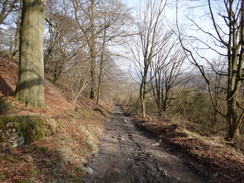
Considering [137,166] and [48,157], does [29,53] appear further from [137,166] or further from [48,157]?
[137,166]

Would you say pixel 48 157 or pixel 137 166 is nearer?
pixel 48 157

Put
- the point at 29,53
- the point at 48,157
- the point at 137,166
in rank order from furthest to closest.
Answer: the point at 29,53 → the point at 137,166 → the point at 48,157

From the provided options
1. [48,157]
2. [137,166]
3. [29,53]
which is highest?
[29,53]

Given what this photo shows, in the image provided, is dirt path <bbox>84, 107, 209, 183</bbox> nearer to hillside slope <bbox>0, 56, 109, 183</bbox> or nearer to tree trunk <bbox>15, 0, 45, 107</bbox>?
hillside slope <bbox>0, 56, 109, 183</bbox>

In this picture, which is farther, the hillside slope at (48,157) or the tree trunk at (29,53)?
the tree trunk at (29,53)

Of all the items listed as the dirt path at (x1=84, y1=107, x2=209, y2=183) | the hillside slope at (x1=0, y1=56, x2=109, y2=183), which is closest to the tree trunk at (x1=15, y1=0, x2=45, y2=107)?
the hillside slope at (x1=0, y1=56, x2=109, y2=183)

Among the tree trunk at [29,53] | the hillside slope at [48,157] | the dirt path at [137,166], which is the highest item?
the tree trunk at [29,53]

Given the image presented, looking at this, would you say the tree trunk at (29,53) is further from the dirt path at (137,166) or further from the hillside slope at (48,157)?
the dirt path at (137,166)

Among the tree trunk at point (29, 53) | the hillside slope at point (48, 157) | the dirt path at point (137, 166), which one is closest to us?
the hillside slope at point (48, 157)

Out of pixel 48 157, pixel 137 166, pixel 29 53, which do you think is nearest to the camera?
pixel 48 157

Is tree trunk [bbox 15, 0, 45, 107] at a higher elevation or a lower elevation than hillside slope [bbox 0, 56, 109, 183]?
higher

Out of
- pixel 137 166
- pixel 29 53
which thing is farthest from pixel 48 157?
pixel 29 53

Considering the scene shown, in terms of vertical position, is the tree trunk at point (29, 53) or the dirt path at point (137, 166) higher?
the tree trunk at point (29, 53)

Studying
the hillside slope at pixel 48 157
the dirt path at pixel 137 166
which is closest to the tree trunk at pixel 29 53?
the hillside slope at pixel 48 157
